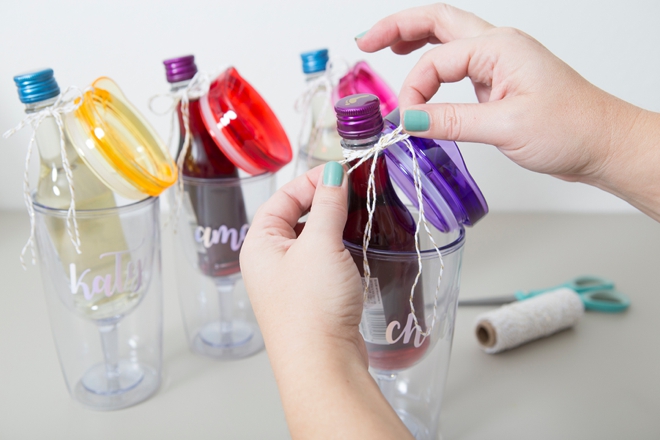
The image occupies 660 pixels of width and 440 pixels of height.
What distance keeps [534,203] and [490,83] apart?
0.64m

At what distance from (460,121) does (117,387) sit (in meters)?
0.50

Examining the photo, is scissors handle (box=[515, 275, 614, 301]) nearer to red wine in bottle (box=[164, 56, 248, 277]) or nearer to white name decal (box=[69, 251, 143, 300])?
red wine in bottle (box=[164, 56, 248, 277])

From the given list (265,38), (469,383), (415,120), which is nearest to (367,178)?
(415,120)

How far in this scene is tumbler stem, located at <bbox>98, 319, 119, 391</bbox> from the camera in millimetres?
681

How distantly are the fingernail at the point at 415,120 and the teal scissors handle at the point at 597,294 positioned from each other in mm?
454

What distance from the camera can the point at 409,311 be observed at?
0.52 meters

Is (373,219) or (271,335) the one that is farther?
(373,219)

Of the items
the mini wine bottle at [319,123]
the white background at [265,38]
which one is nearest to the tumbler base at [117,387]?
the mini wine bottle at [319,123]

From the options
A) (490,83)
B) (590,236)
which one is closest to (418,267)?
(490,83)

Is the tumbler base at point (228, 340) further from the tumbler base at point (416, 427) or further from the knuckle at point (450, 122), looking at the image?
the knuckle at point (450, 122)

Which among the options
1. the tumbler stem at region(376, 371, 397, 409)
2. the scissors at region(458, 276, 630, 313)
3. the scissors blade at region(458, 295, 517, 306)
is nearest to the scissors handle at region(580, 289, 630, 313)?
the scissors at region(458, 276, 630, 313)

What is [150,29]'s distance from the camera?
1051 millimetres

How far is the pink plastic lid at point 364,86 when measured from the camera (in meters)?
0.77

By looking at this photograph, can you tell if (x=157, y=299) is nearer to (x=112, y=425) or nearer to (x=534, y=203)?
(x=112, y=425)
